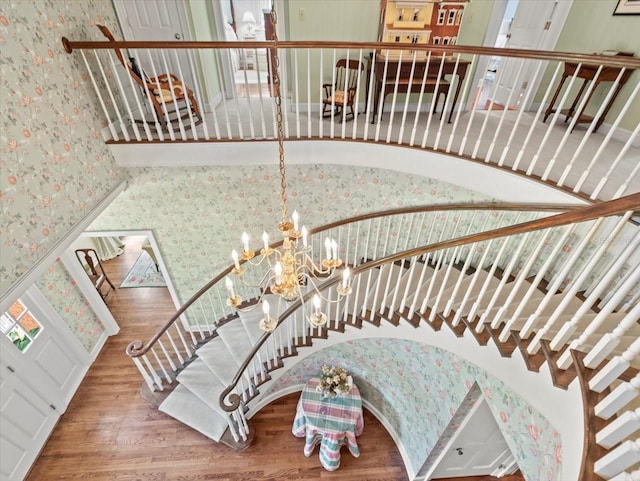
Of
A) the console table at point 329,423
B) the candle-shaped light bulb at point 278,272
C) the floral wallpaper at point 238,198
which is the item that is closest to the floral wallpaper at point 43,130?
the floral wallpaper at point 238,198

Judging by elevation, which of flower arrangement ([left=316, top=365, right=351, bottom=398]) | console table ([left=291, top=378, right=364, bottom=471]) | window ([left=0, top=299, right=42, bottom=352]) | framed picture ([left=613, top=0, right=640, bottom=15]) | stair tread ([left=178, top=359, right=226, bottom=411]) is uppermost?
framed picture ([left=613, top=0, right=640, bottom=15])

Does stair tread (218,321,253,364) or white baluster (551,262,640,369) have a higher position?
white baluster (551,262,640,369)

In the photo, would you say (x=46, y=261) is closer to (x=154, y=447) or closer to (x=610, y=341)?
(x=154, y=447)

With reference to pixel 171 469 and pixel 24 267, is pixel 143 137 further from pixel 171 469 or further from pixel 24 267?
pixel 171 469

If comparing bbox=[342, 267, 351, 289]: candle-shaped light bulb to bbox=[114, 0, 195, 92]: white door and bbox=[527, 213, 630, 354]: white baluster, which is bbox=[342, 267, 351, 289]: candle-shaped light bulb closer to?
bbox=[527, 213, 630, 354]: white baluster

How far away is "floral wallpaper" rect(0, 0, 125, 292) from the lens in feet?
7.18

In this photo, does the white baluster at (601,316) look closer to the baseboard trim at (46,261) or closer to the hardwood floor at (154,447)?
the hardwood floor at (154,447)

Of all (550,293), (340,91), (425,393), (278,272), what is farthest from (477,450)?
(340,91)

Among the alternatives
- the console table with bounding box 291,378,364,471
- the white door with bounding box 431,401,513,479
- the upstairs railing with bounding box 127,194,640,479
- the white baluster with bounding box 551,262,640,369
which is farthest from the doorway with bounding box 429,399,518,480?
the white baluster with bounding box 551,262,640,369

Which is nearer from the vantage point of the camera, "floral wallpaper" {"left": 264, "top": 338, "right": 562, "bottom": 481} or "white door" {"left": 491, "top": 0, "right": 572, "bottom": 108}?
"floral wallpaper" {"left": 264, "top": 338, "right": 562, "bottom": 481}

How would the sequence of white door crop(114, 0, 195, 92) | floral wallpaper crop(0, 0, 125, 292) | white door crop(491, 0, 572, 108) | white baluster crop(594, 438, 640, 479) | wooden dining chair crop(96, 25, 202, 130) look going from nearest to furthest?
white baluster crop(594, 438, 640, 479) → floral wallpaper crop(0, 0, 125, 292) → wooden dining chair crop(96, 25, 202, 130) → white door crop(114, 0, 195, 92) → white door crop(491, 0, 572, 108)

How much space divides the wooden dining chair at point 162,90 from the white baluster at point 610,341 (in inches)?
127

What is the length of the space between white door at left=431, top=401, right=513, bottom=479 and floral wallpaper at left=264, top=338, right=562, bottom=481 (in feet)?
0.60

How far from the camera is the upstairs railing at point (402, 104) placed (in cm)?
254
